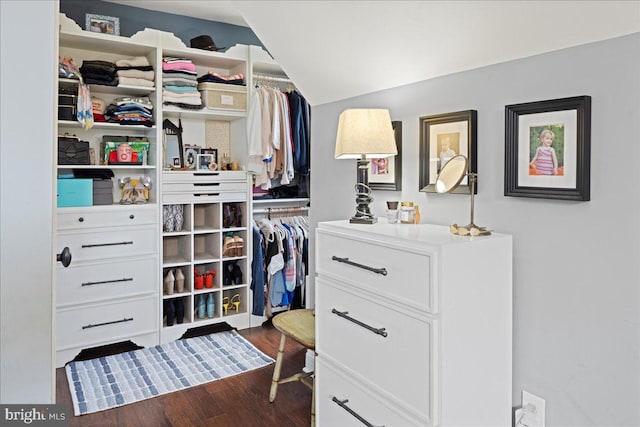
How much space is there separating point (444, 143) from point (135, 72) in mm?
2533

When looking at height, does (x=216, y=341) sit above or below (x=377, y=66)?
below

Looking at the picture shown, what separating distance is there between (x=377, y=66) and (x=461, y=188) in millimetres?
671

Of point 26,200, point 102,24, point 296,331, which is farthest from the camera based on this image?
point 102,24

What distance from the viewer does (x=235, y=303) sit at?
12.9ft

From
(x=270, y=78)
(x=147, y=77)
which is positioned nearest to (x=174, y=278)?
(x=147, y=77)

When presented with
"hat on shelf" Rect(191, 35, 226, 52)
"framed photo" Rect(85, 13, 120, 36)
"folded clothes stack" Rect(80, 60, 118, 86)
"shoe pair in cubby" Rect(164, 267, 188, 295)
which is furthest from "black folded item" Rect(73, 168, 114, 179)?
"hat on shelf" Rect(191, 35, 226, 52)

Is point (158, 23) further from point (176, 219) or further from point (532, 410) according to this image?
point (532, 410)

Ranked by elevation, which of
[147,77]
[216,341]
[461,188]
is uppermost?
[147,77]

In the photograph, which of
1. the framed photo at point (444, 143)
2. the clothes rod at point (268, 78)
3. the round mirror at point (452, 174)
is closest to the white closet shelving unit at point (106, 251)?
the clothes rod at point (268, 78)

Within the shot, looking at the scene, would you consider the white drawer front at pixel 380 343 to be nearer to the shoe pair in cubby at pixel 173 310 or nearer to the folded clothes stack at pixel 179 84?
the shoe pair in cubby at pixel 173 310

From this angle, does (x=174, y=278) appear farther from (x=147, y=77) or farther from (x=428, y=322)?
(x=428, y=322)

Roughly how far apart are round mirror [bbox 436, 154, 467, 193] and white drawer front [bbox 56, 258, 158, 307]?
2.46 m

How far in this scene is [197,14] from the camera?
156 inches

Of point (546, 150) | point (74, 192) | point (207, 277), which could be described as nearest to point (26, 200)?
point (546, 150)
